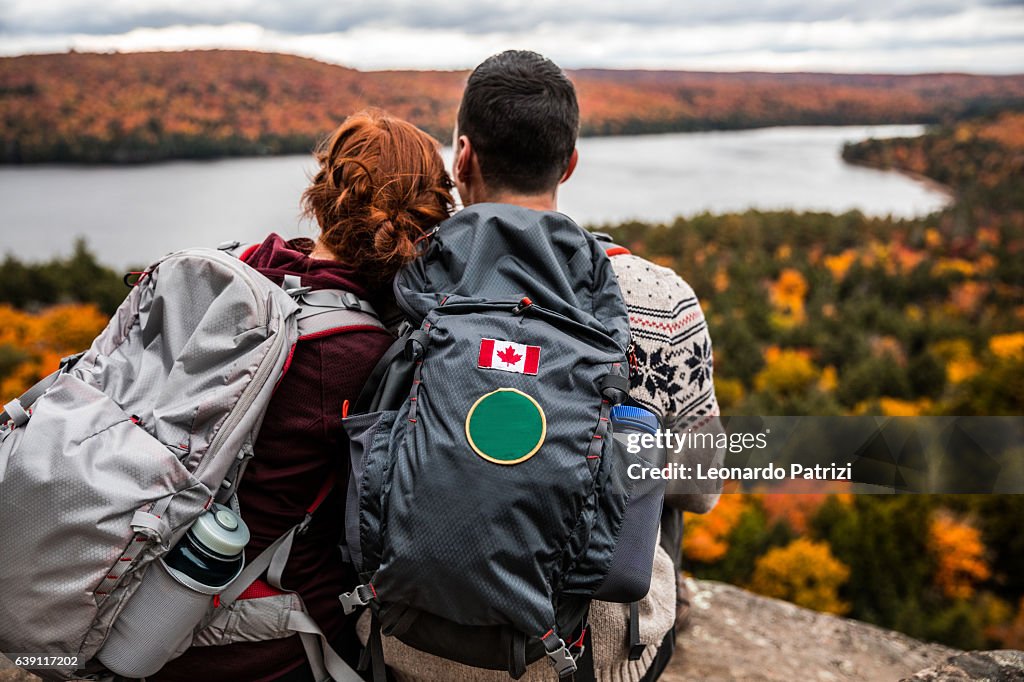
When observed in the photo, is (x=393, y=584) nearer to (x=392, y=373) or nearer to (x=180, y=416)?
(x=392, y=373)

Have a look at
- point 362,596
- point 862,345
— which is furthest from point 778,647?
point 862,345

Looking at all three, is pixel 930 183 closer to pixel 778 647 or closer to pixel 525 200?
pixel 778 647

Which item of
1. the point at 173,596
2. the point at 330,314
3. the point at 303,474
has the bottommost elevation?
the point at 173,596

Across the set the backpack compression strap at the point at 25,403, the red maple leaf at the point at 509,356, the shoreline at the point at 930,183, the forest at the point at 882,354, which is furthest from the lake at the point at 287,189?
the forest at the point at 882,354

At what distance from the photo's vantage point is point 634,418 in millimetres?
1480

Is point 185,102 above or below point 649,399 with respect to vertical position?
above

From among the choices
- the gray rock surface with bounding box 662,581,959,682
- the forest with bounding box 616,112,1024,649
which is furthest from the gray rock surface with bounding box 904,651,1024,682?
the forest with bounding box 616,112,1024,649

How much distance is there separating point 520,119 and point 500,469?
0.90 m

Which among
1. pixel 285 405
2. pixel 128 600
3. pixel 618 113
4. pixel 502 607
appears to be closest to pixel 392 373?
pixel 285 405

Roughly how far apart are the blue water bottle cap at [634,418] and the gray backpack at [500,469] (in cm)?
2

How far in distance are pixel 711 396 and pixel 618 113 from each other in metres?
17.0

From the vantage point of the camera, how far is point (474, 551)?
49.2 inches

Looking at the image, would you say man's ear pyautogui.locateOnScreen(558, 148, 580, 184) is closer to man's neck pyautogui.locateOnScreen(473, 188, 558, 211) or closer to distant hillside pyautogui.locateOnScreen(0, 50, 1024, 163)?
man's neck pyautogui.locateOnScreen(473, 188, 558, 211)

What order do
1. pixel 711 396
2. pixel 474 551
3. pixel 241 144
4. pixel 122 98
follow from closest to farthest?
pixel 474 551 → pixel 711 396 → pixel 241 144 → pixel 122 98
